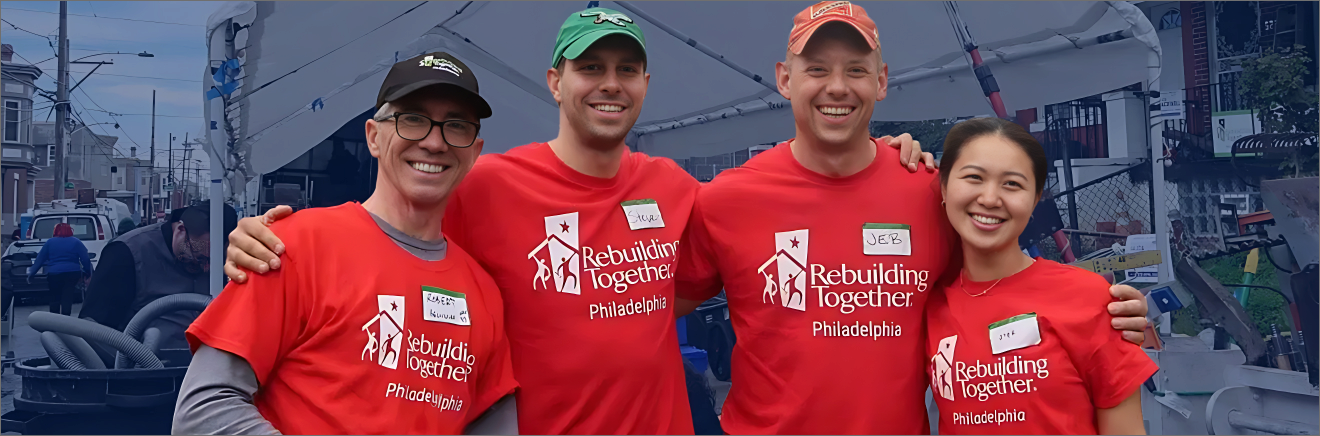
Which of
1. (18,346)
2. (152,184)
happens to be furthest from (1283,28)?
(18,346)

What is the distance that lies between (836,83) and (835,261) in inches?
20.9

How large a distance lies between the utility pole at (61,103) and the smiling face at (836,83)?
4.98m

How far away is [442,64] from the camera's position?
1761 mm

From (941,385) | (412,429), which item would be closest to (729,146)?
(941,385)

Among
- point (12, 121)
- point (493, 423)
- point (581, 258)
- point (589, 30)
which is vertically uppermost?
point (12, 121)

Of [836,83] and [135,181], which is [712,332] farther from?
[135,181]

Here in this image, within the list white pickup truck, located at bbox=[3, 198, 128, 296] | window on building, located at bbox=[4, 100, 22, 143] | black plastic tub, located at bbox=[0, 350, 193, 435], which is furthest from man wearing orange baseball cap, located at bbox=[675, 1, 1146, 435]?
window on building, located at bbox=[4, 100, 22, 143]

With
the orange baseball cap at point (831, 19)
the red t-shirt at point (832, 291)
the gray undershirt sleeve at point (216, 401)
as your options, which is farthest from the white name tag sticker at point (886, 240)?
the gray undershirt sleeve at point (216, 401)

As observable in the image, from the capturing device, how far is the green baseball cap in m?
1.99

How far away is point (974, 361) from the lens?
5.96 feet

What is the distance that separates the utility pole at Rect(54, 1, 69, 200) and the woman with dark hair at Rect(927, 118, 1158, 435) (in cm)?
543

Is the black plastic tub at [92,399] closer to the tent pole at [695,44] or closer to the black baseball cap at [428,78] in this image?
the tent pole at [695,44]

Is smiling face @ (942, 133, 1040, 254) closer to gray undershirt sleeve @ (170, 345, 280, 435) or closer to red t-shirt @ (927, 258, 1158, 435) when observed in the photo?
red t-shirt @ (927, 258, 1158, 435)

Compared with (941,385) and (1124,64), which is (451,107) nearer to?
(941,385)
